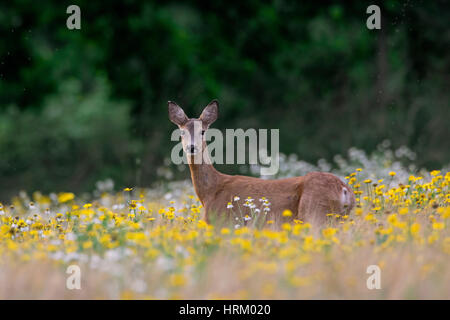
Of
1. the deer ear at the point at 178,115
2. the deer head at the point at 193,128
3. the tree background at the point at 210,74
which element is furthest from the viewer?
the tree background at the point at 210,74

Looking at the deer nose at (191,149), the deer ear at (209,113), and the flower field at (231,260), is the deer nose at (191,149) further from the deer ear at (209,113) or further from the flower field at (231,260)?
the flower field at (231,260)

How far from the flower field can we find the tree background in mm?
11267

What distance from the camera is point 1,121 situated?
66.3ft

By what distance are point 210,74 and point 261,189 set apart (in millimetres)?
12631

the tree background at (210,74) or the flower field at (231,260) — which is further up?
the tree background at (210,74)

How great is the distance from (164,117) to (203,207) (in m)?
11.8

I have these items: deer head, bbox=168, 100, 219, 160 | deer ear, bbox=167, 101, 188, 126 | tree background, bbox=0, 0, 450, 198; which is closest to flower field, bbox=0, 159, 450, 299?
deer head, bbox=168, 100, 219, 160

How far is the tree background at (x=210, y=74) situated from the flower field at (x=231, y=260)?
37.0 ft

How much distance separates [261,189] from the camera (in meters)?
6.76

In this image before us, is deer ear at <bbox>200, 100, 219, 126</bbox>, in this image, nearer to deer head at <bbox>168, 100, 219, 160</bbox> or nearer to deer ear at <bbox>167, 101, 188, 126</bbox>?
deer head at <bbox>168, 100, 219, 160</bbox>

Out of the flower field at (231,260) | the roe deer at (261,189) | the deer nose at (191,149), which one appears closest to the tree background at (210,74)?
the roe deer at (261,189)

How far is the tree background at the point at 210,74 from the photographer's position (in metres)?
17.8

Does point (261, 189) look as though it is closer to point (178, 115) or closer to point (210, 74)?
point (178, 115)

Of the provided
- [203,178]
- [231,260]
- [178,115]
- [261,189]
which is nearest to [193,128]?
[178,115]
